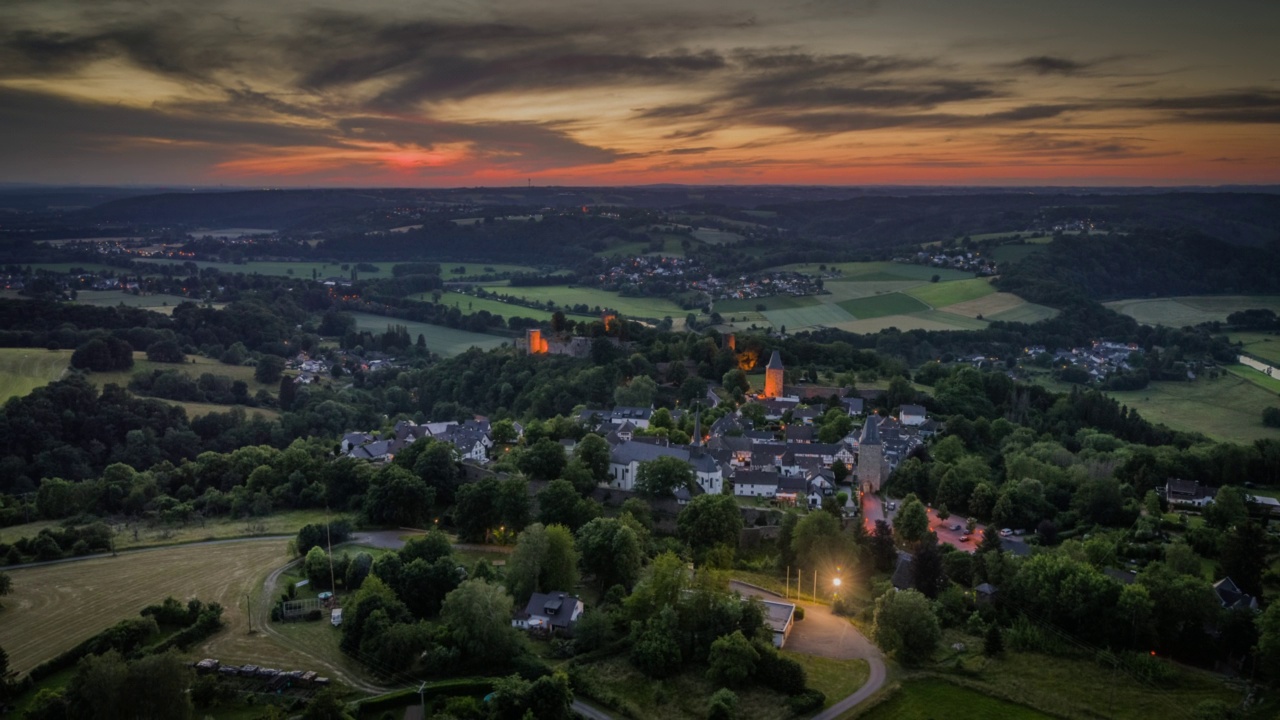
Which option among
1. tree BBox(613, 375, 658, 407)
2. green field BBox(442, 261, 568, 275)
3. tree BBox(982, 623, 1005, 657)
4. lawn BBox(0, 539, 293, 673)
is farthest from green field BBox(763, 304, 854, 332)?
lawn BBox(0, 539, 293, 673)

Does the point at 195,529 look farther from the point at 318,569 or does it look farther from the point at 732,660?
the point at 732,660

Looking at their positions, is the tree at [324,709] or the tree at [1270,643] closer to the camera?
the tree at [324,709]

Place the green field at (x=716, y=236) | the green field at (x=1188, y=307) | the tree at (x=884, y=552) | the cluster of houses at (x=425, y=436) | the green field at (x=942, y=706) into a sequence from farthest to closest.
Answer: the green field at (x=716, y=236) < the green field at (x=1188, y=307) < the cluster of houses at (x=425, y=436) < the tree at (x=884, y=552) < the green field at (x=942, y=706)

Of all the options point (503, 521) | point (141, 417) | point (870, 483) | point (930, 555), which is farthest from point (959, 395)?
point (141, 417)

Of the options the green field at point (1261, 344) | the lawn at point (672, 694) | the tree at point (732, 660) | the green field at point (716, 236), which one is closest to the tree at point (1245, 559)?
the lawn at point (672, 694)

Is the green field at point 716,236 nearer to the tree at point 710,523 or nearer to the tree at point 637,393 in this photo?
the tree at point 637,393

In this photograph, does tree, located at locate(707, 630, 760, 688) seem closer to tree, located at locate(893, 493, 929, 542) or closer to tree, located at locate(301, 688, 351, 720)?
tree, located at locate(301, 688, 351, 720)
